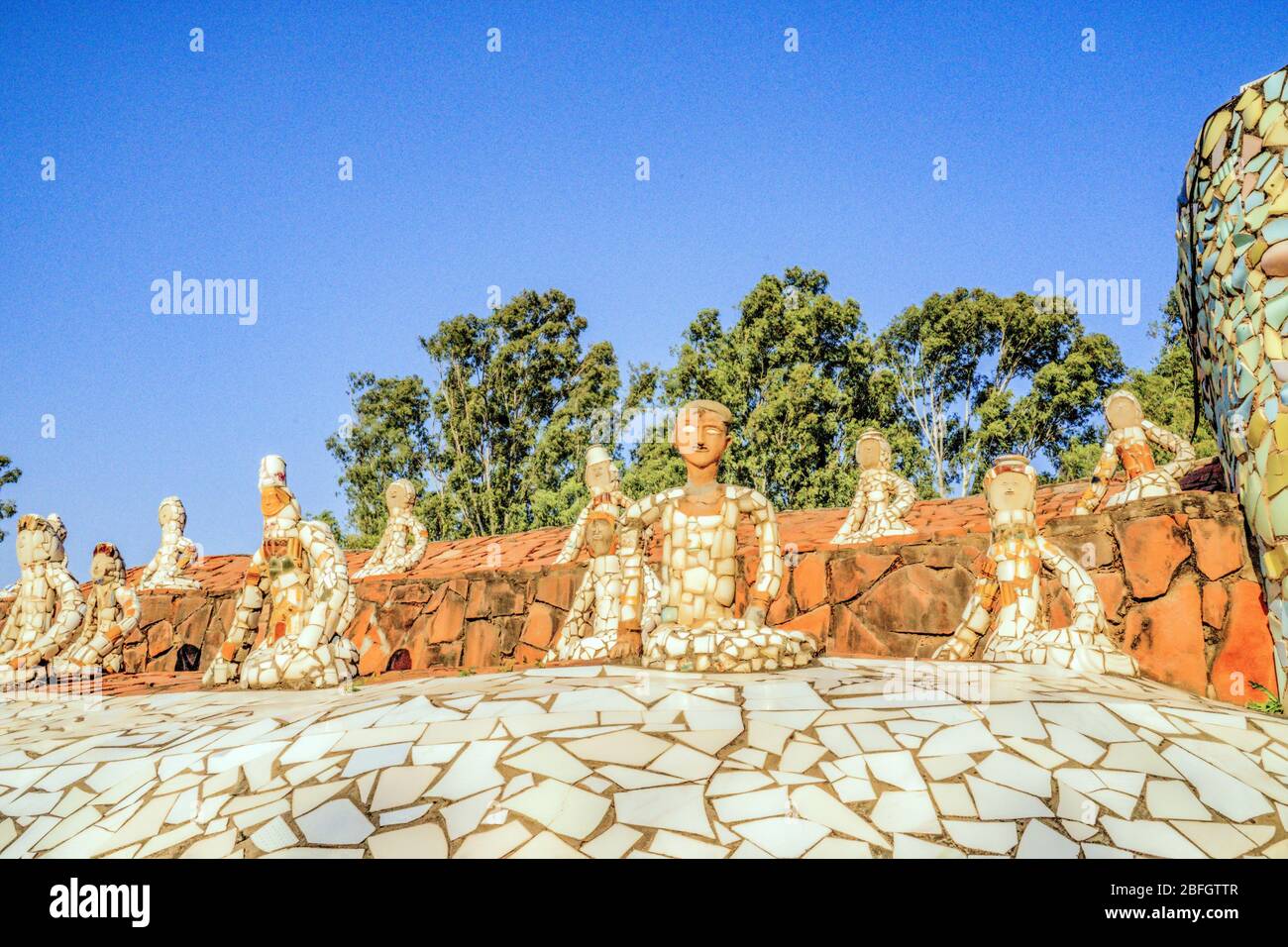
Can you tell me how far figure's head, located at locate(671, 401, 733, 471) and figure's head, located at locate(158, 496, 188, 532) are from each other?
10772mm

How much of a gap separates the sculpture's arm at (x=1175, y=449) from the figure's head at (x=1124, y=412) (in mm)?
92

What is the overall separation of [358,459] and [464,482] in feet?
11.1

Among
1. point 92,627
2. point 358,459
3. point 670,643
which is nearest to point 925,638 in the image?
point 670,643

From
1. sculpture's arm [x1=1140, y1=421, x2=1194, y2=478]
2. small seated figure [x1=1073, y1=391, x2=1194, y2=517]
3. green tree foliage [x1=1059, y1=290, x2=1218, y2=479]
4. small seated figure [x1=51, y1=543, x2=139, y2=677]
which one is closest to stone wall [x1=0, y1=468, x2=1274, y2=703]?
sculpture's arm [x1=1140, y1=421, x2=1194, y2=478]

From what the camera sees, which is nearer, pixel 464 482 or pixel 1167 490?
pixel 1167 490

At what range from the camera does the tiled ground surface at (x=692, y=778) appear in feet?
12.9

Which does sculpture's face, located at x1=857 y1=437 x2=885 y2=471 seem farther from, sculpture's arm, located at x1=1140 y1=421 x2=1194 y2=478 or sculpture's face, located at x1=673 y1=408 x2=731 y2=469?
sculpture's face, located at x1=673 y1=408 x2=731 y2=469

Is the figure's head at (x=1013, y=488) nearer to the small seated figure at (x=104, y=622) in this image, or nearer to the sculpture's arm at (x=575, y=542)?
the sculpture's arm at (x=575, y=542)

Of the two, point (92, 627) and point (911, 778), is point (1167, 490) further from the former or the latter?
point (92, 627)

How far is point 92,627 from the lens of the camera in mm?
10273

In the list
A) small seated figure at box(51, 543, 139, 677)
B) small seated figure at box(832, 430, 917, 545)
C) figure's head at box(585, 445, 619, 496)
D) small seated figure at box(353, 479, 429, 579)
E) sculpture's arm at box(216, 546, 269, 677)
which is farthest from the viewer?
small seated figure at box(353, 479, 429, 579)

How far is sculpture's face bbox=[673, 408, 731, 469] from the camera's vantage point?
23.4 ft
